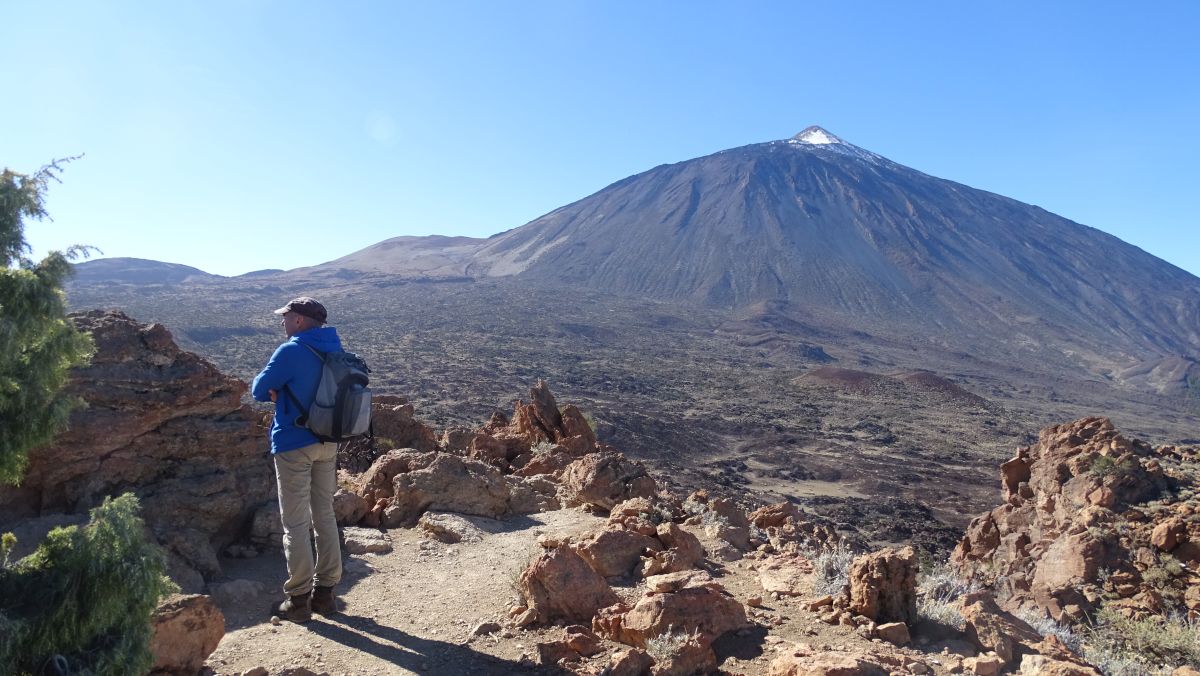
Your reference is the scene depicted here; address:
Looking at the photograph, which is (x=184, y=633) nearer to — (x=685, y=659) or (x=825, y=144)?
(x=685, y=659)

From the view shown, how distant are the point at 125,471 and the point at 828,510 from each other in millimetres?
13529

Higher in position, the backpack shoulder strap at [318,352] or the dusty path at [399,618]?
the backpack shoulder strap at [318,352]

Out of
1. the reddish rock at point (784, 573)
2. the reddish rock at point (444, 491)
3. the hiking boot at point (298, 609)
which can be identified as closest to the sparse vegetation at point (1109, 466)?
the reddish rock at point (784, 573)

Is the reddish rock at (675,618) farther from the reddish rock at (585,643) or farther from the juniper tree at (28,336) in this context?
the juniper tree at (28,336)

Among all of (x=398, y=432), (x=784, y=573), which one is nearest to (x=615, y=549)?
(x=784, y=573)

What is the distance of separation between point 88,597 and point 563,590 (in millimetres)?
1870

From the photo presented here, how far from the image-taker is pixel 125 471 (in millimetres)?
4047

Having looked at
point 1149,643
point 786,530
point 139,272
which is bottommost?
point 1149,643

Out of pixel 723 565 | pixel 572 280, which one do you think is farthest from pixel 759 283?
pixel 723 565

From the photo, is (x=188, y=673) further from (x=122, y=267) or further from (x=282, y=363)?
(x=122, y=267)

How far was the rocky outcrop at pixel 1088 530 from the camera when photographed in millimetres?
5375

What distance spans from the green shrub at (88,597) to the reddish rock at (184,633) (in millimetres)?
568

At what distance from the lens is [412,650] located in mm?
2939

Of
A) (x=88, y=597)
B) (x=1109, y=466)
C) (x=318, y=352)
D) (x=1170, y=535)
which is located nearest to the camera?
(x=88, y=597)
